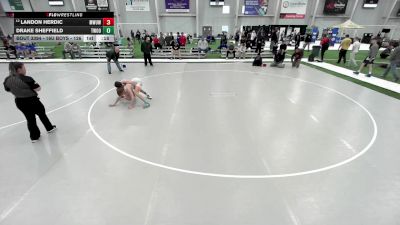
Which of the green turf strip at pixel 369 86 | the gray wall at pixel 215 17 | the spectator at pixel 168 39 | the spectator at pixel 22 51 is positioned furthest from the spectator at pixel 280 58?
the spectator at pixel 22 51

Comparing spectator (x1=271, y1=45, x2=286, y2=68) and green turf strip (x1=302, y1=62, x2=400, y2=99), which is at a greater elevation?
spectator (x1=271, y1=45, x2=286, y2=68)

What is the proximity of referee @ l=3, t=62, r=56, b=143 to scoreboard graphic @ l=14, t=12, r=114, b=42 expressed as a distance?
9.28m

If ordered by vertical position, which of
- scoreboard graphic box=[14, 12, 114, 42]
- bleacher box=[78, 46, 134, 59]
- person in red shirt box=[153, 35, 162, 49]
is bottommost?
bleacher box=[78, 46, 134, 59]

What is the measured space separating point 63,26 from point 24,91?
10.2 meters

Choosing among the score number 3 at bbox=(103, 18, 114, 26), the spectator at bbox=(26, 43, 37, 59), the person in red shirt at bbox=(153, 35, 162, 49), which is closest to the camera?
the score number 3 at bbox=(103, 18, 114, 26)

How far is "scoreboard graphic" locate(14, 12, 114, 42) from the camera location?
12820mm

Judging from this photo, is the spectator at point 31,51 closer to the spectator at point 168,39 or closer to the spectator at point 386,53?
the spectator at point 168,39

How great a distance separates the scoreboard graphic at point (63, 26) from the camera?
42.1ft

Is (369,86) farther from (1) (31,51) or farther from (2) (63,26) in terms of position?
(1) (31,51)

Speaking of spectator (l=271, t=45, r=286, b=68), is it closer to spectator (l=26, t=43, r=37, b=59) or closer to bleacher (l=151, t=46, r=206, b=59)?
bleacher (l=151, t=46, r=206, b=59)

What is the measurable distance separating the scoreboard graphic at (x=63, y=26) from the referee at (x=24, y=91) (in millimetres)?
9284

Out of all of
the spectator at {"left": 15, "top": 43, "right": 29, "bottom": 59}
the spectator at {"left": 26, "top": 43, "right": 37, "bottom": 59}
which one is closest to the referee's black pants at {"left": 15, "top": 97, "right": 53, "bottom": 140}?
the spectator at {"left": 26, "top": 43, "right": 37, "bottom": 59}

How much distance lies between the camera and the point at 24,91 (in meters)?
4.86

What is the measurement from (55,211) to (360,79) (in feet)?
42.6
